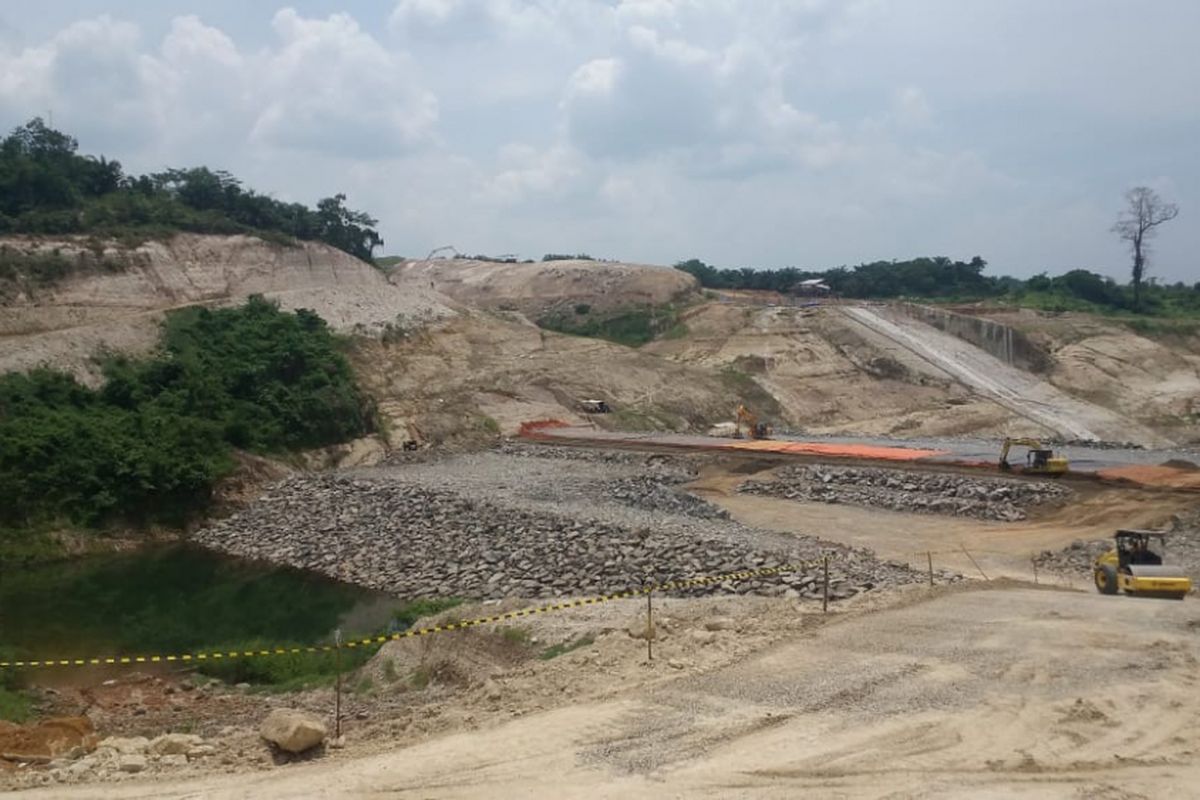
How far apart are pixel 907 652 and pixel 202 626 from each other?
13.7m

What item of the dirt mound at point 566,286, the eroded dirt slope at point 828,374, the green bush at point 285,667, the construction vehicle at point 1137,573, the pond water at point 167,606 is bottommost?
the pond water at point 167,606

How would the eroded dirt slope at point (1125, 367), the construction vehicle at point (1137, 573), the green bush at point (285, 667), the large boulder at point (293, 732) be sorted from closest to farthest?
the large boulder at point (293, 732) → the green bush at point (285, 667) → the construction vehicle at point (1137, 573) → the eroded dirt slope at point (1125, 367)

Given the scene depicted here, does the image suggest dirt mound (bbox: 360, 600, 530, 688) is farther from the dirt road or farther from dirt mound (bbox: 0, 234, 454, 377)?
dirt mound (bbox: 0, 234, 454, 377)

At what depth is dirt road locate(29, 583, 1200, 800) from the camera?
7762 millimetres

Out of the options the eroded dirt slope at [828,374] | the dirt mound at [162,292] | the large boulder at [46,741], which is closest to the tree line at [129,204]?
the dirt mound at [162,292]

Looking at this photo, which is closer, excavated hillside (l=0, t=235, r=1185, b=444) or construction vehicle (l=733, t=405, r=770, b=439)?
construction vehicle (l=733, t=405, r=770, b=439)

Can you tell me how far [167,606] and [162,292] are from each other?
2512cm

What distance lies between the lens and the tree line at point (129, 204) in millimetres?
42531

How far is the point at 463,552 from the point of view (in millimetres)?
21359

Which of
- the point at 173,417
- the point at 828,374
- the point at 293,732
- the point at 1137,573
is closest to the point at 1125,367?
the point at 828,374

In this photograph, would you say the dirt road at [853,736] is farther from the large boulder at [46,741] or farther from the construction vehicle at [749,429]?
the construction vehicle at [749,429]

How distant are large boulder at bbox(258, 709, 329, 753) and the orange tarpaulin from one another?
75.7 feet

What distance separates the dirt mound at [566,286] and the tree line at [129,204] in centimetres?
741

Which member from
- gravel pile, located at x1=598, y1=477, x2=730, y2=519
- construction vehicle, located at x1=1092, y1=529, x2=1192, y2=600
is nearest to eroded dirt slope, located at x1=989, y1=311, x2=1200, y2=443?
gravel pile, located at x1=598, y1=477, x2=730, y2=519
